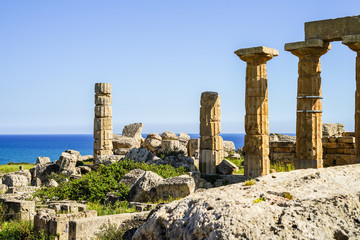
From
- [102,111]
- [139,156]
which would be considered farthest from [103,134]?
[139,156]

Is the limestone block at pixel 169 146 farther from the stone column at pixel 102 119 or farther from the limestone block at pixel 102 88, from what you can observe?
the limestone block at pixel 102 88

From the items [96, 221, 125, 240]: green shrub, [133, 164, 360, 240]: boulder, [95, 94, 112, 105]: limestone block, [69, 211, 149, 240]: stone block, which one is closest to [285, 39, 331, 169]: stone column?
[69, 211, 149, 240]: stone block

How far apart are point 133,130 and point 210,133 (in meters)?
13.3

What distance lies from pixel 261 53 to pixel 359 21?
132 inches

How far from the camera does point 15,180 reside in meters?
19.7

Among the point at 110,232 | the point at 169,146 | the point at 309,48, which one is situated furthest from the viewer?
the point at 169,146

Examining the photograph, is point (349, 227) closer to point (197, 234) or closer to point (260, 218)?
point (260, 218)

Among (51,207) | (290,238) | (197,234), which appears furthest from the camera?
(51,207)

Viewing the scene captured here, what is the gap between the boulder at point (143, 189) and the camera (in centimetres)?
1406

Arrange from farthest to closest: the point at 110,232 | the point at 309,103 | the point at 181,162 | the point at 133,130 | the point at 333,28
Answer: the point at 133,130, the point at 181,162, the point at 309,103, the point at 333,28, the point at 110,232

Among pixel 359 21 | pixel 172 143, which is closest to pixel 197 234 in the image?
pixel 359 21

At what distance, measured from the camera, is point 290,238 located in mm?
3516

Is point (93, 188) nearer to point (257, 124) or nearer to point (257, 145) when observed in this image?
point (257, 145)

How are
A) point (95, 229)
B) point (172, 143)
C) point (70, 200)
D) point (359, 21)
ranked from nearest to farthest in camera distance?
point (95, 229), point (70, 200), point (359, 21), point (172, 143)
